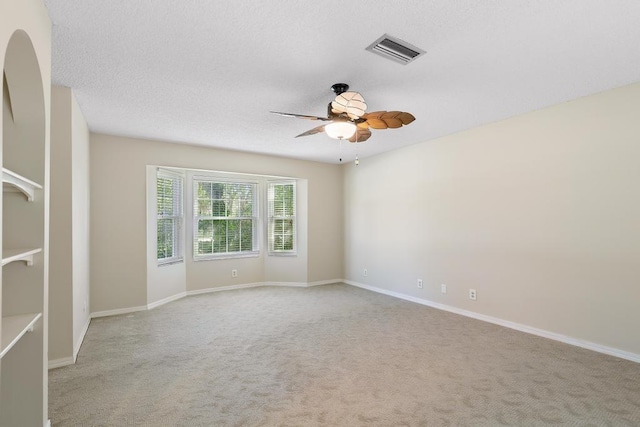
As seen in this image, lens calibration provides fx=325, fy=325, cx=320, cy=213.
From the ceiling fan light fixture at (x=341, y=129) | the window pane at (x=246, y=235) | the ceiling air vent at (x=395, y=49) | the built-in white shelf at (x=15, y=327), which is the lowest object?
the built-in white shelf at (x=15, y=327)

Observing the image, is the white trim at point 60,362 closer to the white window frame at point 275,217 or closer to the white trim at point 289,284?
the white trim at point 289,284

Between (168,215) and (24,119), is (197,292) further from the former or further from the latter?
(24,119)

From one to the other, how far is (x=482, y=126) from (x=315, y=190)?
3.20 m

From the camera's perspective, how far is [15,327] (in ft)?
5.31

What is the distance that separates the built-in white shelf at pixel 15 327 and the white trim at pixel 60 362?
1.39 metres

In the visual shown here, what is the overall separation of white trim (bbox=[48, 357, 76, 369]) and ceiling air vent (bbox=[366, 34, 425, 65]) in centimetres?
363

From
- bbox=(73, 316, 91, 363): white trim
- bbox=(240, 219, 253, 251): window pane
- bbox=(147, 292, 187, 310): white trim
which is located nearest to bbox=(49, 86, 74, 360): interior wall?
bbox=(73, 316, 91, 363): white trim

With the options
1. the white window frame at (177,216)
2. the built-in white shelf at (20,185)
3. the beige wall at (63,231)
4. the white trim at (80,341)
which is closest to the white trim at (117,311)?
the white trim at (80,341)

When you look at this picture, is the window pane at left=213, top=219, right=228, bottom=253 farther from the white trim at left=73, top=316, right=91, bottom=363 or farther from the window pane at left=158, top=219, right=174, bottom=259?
the white trim at left=73, top=316, right=91, bottom=363

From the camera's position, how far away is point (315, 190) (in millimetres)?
6414

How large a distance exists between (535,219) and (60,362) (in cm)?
491

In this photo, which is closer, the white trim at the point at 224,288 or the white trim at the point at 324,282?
the white trim at the point at 224,288

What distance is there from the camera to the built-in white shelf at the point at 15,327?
4.74 feet

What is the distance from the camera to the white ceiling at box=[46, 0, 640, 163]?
1901 mm
